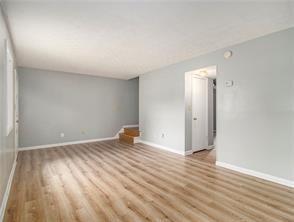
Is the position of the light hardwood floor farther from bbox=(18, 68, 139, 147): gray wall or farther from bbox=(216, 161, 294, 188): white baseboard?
bbox=(18, 68, 139, 147): gray wall

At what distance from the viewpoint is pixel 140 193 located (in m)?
2.39

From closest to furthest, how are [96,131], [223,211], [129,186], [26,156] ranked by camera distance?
1. [223,211]
2. [129,186]
3. [26,156]
4. [96,131]

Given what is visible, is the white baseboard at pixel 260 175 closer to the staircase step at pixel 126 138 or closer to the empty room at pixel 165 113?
the empty room at pixel 165 113

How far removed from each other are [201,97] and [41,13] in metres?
4.13

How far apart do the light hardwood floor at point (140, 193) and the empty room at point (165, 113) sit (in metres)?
0.02

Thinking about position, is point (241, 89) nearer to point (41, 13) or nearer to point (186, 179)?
point (186, 179)

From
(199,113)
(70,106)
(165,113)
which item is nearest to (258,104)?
(199,113)

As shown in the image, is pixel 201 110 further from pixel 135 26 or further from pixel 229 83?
pixel 135 26

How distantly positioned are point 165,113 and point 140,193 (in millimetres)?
2913

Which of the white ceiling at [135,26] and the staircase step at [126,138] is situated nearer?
the white ceiling at [135,26]

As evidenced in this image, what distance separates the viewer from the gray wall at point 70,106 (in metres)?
4.99

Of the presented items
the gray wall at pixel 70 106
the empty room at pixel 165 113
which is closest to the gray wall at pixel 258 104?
the empty room at pixel 165 113

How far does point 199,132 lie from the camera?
4762mm

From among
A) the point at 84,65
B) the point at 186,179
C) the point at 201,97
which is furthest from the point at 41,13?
the point at 201,97
